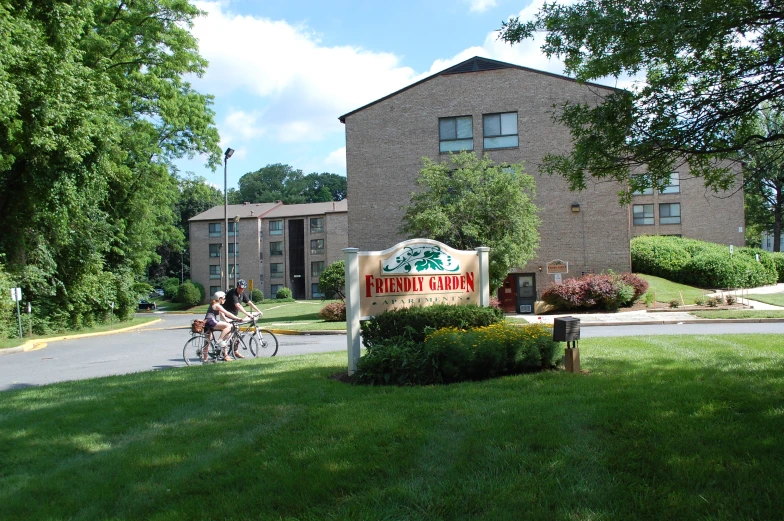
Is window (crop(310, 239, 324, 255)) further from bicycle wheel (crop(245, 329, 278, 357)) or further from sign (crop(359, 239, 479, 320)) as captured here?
sign (crop(359, 239, 479, 320))

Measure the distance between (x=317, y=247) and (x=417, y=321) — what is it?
6122 centimetres

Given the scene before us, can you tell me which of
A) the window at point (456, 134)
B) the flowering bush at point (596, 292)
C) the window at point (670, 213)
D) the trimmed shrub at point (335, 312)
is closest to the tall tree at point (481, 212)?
the flowering bush at point (596, 292)

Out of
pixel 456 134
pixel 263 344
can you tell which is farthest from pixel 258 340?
pixel 456 134

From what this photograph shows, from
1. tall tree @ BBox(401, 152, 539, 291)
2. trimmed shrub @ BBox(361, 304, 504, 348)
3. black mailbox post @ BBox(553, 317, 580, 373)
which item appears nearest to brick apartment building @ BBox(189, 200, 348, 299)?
tall tree @ BBox(401, 152, 539, 291)

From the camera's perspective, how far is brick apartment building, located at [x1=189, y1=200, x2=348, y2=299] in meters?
69.8

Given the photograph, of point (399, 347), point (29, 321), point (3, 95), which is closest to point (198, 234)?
point (29, 321)

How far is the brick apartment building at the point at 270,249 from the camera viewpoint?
69.8 m

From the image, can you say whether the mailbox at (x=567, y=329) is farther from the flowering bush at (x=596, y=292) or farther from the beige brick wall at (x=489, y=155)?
the beige brick wall at (x=489, y=155)

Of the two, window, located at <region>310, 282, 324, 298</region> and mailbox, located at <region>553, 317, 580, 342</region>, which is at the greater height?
mailbox, located at <region>553, 317, 580, 342</region>

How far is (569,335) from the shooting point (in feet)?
25.6

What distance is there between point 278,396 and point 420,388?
171 cm

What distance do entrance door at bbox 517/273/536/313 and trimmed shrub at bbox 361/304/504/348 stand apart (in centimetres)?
2369

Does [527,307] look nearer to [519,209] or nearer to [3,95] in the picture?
[519,209]

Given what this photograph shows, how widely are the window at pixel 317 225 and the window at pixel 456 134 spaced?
125 ft
